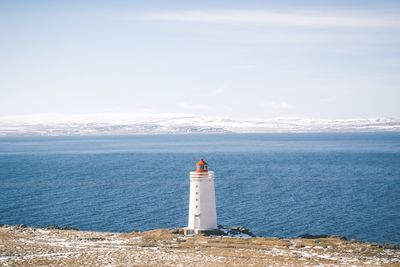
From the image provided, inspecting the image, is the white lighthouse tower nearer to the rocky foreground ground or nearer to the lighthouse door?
the lighthouse door

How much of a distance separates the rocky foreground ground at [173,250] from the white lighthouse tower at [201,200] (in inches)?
68.4

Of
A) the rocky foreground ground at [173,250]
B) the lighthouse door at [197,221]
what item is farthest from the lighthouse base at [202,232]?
the rocky foreground ground at [173,250]

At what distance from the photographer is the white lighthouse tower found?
46.3m

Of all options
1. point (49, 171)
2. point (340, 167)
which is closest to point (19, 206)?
point (49, 171)

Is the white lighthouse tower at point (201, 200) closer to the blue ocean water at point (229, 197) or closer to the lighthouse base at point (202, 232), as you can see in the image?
the lighthouse base at point (202, 232)

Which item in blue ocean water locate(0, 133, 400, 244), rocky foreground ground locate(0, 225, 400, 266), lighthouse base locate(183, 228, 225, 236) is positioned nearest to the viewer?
rocky foreground ground locate(0, 225, 400, 266)

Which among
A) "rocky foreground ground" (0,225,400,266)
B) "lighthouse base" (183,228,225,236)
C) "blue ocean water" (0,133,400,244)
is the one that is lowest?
"blue ocean water" (0,133,400,244)

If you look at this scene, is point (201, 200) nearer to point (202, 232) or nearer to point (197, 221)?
point (197, 221)

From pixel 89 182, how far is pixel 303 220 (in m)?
50.0

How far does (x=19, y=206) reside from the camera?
7425cm

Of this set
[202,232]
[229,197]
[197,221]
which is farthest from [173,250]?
[229,197]

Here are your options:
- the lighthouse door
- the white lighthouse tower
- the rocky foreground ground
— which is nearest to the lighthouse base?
the white lighthouse tower

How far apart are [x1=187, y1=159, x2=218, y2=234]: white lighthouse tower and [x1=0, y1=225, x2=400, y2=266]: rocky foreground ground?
1.74 meters

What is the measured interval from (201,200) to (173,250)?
9.45m
